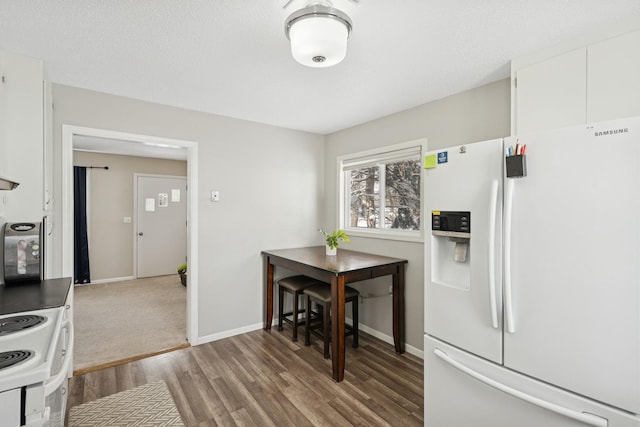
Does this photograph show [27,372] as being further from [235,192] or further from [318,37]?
[235,192]

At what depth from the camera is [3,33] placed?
1.75 m

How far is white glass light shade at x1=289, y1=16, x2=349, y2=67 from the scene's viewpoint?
4.56 feet

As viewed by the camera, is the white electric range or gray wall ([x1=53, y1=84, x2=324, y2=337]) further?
gray wall ([x1=53, y1=84, x2=324, y2=337])

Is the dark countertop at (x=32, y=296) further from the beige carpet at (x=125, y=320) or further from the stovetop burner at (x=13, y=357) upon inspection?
the beige carpet at (x=125, y=320)

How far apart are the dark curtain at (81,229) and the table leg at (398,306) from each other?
5.11m

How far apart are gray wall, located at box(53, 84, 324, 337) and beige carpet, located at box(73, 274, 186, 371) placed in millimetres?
566

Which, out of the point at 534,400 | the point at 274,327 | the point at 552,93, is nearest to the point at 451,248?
the point at 534,400

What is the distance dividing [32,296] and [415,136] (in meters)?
2.98

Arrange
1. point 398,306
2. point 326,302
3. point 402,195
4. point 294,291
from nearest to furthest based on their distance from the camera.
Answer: point 326,302 < point 398,306 < point 294,291 < point 402,195

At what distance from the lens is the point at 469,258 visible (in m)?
1.67

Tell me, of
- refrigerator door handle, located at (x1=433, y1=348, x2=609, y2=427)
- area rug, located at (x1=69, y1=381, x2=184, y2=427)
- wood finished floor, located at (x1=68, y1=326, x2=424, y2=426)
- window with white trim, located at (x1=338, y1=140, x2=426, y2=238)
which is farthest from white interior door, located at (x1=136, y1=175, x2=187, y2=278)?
refrigerator door handle, located at (x1=433, y1=348, x2=609, y2=427)

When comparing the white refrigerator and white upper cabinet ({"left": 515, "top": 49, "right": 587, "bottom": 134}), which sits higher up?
white upper cabinet ({"left": 515, "top": 49, "right": 587, "bottom": 134})

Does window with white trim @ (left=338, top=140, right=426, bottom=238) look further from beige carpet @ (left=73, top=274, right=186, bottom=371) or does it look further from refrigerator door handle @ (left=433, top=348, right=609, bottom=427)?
beige carpet @ (left=73, top=274, right=186, bottom=371)

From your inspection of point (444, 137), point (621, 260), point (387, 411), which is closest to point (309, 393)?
point (387, 411)
